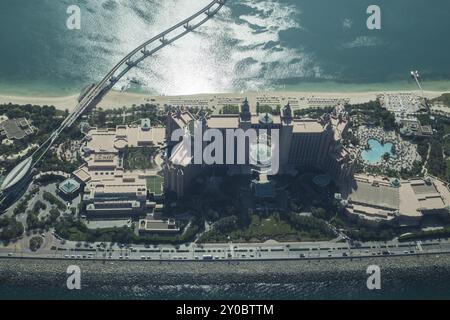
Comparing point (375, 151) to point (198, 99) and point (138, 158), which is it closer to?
point (198, 99)

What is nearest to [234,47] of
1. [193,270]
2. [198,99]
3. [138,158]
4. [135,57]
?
[198,99]

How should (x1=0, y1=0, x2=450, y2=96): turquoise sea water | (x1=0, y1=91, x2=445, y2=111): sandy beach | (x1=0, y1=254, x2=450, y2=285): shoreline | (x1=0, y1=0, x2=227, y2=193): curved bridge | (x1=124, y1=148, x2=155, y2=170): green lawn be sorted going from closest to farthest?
(x1=0, y1=254, x2=450, y2=285): shoreline < (x1=124, y1=148, x2=155, y2=170): green lawn < (x1=0, y1=0, x2=227, y2=193): curved bridge < (x1=0, y1=91, x2=445, y2=111): sandy beach < (x1=0, y1=0, x2=450, y2=96): turquoise sea water

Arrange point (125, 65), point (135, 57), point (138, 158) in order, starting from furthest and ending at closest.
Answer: point (135, 57)
point (125, 65)
point (138, 158)

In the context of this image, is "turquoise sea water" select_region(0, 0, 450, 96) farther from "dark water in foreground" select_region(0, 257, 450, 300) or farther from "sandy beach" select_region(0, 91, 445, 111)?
"dark water in foreground" select_region(0, 257, 450, 300)

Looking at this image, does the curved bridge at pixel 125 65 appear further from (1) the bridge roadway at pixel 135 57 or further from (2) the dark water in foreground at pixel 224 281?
(2) the dark water in foreground at pixel 224 281

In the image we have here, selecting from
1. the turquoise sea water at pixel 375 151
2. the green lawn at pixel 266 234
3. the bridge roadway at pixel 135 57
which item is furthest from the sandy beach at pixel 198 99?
the green lawn at pixel 266 234

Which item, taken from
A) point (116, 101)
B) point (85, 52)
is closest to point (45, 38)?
point (85, 52)

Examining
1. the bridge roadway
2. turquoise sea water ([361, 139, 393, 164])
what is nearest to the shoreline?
the bridge roadway

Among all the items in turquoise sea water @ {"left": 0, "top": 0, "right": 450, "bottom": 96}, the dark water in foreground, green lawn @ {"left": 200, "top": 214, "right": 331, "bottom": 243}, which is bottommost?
the dark water in foreground
